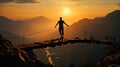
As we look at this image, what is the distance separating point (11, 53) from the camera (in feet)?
50.8

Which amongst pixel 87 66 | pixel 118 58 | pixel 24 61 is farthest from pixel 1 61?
pixel 87 66

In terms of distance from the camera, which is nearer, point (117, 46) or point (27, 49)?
point (27, 49)

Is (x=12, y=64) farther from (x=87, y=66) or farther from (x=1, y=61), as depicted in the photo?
(x=87, y=66)

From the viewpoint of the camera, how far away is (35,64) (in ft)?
53.3

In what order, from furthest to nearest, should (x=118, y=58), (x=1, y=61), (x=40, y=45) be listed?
(x=40, y=45) → (x=118, y=58) → (x=1, y=61)

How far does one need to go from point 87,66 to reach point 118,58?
8660 mm

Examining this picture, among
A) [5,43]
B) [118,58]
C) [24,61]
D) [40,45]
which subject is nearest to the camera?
[24,61]

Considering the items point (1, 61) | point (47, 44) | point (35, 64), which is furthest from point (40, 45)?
point (1, 61)

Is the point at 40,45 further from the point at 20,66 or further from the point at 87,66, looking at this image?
the point at 20,66

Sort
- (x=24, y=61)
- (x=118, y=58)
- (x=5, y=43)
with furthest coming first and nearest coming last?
(x=118, y=58) < (x=5, y=43) < (x=24, y=61)

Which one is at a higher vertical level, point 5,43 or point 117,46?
point 5,43

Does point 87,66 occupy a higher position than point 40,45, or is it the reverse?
point 40,45

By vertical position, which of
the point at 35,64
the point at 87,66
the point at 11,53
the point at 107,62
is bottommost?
the point at 87,66

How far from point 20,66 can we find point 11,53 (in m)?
1.29
